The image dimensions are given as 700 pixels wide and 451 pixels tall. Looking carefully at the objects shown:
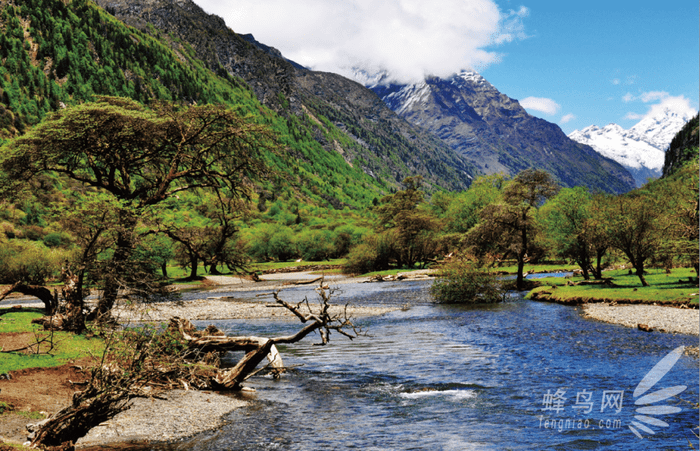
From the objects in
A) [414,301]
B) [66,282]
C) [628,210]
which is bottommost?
[414,301]

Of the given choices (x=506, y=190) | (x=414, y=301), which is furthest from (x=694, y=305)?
(x=414, y=301)

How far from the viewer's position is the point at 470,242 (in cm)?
5512

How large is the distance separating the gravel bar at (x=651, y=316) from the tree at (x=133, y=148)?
27574mm

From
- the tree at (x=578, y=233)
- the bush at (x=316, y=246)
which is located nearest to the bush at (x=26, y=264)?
the tree at (x=578, y=233)

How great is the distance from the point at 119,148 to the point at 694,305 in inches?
1654

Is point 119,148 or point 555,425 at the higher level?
point 119,148

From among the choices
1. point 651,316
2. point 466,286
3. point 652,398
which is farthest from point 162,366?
point 466,286

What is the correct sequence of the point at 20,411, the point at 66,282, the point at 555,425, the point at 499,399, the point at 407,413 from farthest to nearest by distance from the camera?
the point at 66,282 → the point at 499,399 → the point at 407,413 → the point at 555,425 → the point at 20,411

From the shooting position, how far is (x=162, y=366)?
17.3 metres

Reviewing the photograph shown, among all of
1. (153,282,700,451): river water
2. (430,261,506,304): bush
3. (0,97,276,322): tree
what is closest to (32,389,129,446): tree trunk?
(153,282,700,451): river water

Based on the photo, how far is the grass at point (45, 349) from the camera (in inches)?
667

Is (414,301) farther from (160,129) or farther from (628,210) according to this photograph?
(160,129)

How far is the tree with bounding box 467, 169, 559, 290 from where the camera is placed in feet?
168

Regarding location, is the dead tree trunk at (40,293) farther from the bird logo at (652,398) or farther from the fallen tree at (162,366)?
the bird logo at (652,398)
